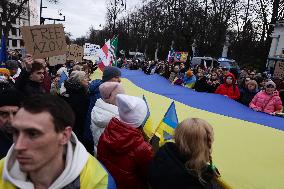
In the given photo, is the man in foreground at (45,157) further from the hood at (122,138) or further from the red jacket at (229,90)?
the red jacket at (229,90)

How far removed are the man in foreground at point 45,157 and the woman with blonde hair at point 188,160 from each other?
0.57 meters

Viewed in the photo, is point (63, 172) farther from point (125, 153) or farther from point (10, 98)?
point (10, 98)

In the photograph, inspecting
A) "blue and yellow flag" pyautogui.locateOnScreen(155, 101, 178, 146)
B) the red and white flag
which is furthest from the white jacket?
the red and white flag

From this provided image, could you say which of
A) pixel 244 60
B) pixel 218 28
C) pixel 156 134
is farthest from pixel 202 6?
pixel 156 134

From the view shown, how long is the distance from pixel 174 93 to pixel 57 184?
4409 mm

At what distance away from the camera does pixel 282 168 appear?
9.37ft

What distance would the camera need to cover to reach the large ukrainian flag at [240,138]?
2.67 metres

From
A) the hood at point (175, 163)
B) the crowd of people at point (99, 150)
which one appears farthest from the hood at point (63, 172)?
the hood at point (175, 163)

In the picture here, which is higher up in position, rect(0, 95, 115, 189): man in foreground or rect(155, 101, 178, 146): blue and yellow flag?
rect(0, 95, 115, 189): man in foreground

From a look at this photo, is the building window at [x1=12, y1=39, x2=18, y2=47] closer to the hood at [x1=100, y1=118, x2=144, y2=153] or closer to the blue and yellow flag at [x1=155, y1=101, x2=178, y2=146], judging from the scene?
the blue and yellow flag at [x1=155, y1=101, x2=178, y2=146]

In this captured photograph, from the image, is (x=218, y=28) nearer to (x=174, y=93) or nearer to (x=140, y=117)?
(x=174, y=93)

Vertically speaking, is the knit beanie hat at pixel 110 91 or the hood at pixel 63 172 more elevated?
the knit beanie hat at pixel 110 91

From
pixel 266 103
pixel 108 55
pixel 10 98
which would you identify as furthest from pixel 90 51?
pixel 10 98

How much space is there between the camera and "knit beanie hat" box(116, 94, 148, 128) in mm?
2740
